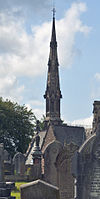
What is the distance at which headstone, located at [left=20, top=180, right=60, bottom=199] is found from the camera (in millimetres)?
7852

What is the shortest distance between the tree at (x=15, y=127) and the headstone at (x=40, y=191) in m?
56.6

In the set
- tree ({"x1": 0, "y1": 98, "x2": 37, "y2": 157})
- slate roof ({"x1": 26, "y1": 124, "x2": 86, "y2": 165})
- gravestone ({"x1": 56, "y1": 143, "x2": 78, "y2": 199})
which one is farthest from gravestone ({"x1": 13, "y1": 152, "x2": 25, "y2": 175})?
gravestone ({"x1": 56, "y1": 143, "x2": 78, "y2": 199})

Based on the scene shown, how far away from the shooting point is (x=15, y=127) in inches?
2638

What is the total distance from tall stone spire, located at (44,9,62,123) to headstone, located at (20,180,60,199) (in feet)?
192

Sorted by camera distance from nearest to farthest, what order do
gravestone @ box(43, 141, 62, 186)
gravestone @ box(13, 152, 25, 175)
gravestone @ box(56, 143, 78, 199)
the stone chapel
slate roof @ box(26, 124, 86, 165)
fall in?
gravestone @ box(56, 143, 78, 199), the stone chapel, gravestone @ box(43, 141, 62, 186), slate roof @ box(26, 124, 86, 165), gravestone @ box(13, 152, 25, 175)

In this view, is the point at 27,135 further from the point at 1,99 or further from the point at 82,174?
the point at 82,174

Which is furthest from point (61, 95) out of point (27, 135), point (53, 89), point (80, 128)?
point (80, 128)

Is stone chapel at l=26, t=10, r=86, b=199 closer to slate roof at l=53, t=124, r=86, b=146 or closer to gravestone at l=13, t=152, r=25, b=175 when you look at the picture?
slate roof at l=53, t=124, r=86, b=146

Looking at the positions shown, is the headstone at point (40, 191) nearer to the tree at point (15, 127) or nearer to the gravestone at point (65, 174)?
the gravestone at point (65, 174)

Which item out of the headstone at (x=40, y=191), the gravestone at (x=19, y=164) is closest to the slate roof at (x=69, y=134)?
the gravestone at (x=19, y=164)

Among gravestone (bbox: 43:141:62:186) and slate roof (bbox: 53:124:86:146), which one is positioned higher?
slate roof (bbox: 53:124:86:146)

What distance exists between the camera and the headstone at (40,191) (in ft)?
25.8

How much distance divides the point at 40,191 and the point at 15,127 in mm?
59325

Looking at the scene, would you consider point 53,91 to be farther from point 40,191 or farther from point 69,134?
point 40,191
